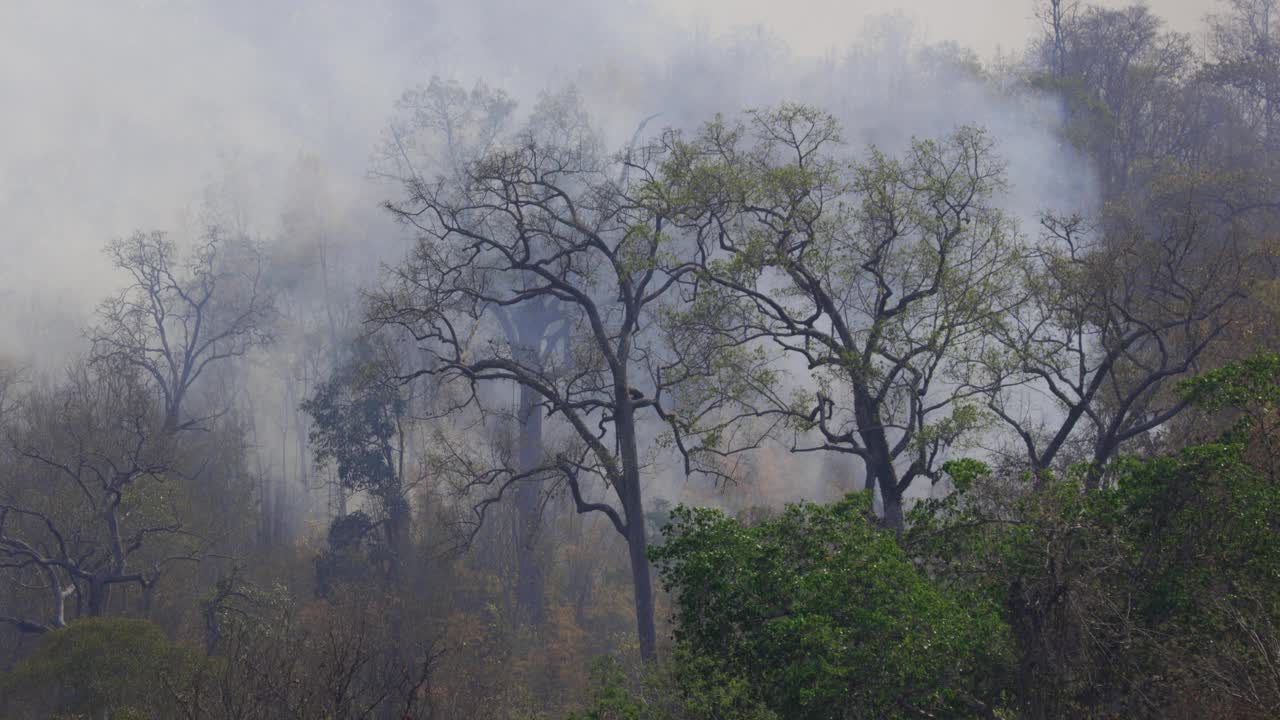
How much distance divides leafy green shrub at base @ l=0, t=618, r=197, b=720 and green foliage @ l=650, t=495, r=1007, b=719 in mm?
11222

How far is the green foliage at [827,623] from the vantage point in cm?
1062

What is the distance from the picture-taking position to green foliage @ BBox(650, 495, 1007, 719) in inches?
418

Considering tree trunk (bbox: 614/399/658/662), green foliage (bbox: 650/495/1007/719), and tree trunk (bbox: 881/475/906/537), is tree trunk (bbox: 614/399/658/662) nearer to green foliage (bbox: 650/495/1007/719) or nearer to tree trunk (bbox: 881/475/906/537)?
tree trunk (bbox: 881/475/906/537)

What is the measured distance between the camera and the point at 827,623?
11023mm

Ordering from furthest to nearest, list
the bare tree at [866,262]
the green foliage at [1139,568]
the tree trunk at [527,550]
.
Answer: the tree trunk at [527,550] → the bare tree at [866,262] → the green foliage at [1139,568]

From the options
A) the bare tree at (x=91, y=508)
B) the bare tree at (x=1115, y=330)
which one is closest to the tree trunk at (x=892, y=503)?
the bare tree at (x=1115, y=330)

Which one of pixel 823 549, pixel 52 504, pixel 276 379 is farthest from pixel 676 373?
pixel 276 379

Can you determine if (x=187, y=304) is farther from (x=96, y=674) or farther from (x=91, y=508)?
(x=96, y=674)

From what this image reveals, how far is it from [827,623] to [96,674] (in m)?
14.9

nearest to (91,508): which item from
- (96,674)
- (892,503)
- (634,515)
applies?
(96,674)

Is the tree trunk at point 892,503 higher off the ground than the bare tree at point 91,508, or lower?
lower

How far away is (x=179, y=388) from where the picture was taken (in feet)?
132

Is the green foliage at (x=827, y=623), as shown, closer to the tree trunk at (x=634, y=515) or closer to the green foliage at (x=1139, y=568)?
the green foliage at (x=1139, y=568)

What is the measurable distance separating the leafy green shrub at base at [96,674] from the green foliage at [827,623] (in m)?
11.2
